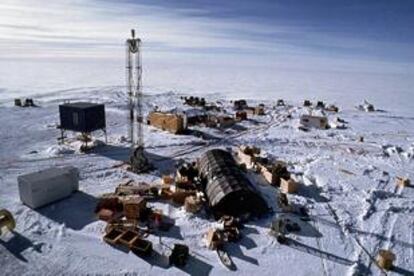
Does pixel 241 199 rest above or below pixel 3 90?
above

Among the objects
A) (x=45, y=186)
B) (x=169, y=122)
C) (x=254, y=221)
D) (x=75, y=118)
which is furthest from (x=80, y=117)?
(x=254, y=221)

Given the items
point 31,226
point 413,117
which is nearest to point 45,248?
point 31,226

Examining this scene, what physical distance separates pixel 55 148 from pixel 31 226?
12.3 meters

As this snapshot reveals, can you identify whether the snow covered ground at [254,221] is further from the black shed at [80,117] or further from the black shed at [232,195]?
the black shed at [80,117]

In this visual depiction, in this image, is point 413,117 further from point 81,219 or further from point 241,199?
point 81,219

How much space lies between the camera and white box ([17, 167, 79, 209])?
17.7m

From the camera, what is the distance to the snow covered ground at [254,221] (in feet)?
46.5

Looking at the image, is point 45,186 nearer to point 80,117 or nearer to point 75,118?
point 80,117

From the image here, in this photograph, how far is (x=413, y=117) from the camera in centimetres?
4897

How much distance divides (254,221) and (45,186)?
10261 mm

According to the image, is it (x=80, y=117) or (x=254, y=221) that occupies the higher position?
(x=80, y=117)

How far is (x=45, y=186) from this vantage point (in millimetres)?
18125

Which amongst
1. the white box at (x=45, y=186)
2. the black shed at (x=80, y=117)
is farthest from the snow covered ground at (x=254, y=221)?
the black shed at (x=80, y=117)

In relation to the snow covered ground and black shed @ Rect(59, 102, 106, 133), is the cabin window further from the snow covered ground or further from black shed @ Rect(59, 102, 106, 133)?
the snow covered ground
